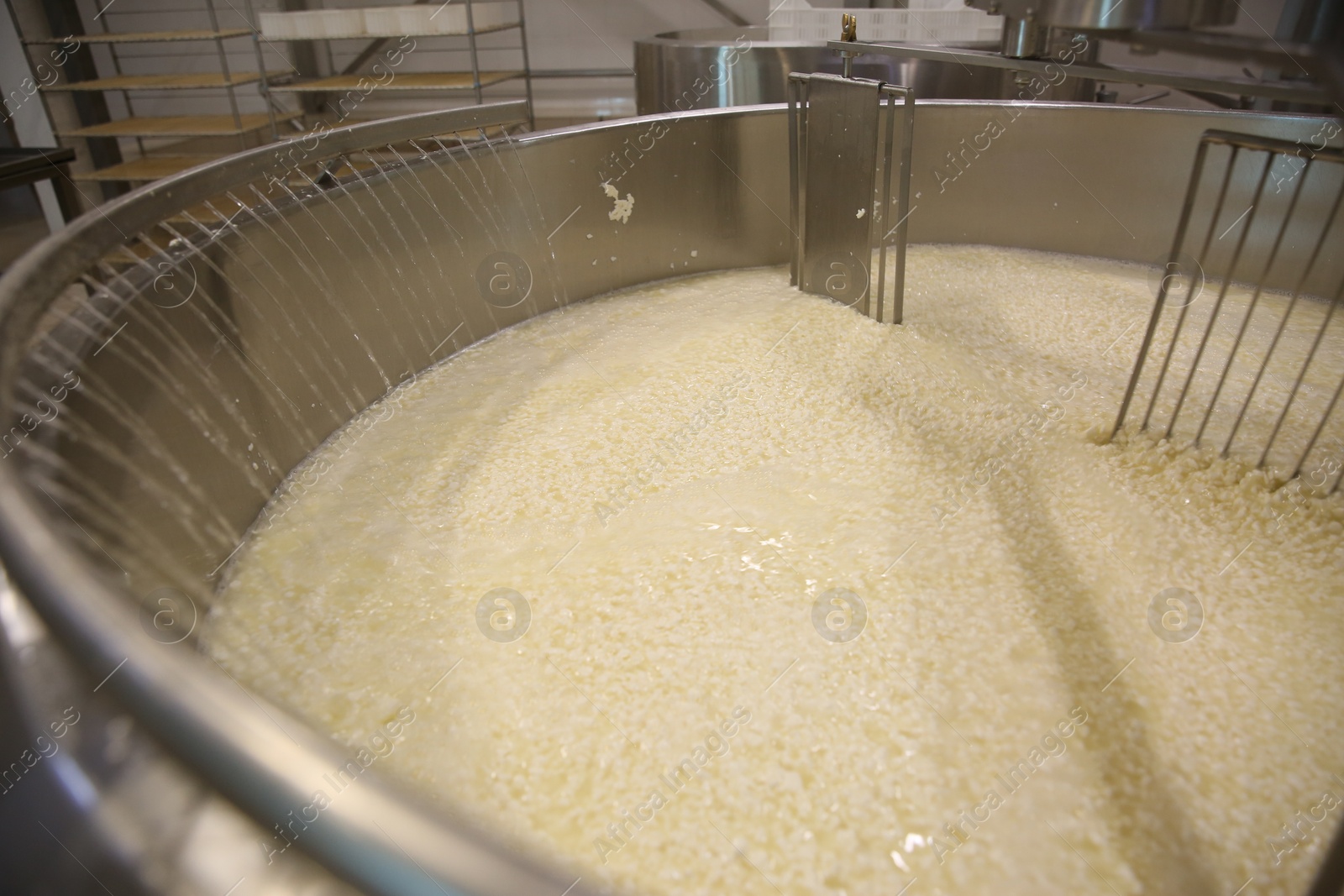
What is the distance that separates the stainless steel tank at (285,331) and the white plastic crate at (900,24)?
3.01 feet

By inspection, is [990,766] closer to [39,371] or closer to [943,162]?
[39,371]

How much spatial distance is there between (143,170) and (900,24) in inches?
130

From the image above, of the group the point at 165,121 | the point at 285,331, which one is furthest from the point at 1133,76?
the point at 165,121

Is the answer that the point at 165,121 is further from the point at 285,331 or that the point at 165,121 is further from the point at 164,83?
the point at 285,331

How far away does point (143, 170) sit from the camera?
142 inches

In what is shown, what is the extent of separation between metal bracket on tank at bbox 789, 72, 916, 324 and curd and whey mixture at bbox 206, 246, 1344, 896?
302 millimetres

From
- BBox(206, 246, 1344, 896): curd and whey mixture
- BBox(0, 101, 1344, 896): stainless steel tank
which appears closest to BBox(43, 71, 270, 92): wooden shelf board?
BBox(0, 101, 1344, 896): stainless steel tank

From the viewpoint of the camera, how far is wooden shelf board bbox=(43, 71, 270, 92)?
3.50 metres

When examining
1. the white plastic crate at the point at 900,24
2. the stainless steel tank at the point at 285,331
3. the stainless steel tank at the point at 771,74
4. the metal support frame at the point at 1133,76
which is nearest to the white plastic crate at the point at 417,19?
the stainless steel tank at the point at 771,74

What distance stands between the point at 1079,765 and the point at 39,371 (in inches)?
37.9

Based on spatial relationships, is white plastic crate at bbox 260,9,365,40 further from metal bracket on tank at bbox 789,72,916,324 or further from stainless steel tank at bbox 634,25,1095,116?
metal bracket on tank at bbox 789,72,916,324

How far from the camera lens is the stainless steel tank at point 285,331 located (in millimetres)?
241

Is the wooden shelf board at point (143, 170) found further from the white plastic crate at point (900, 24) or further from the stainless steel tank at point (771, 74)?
the white plastic crate at point (900, 24)

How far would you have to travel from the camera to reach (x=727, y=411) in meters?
1.33
